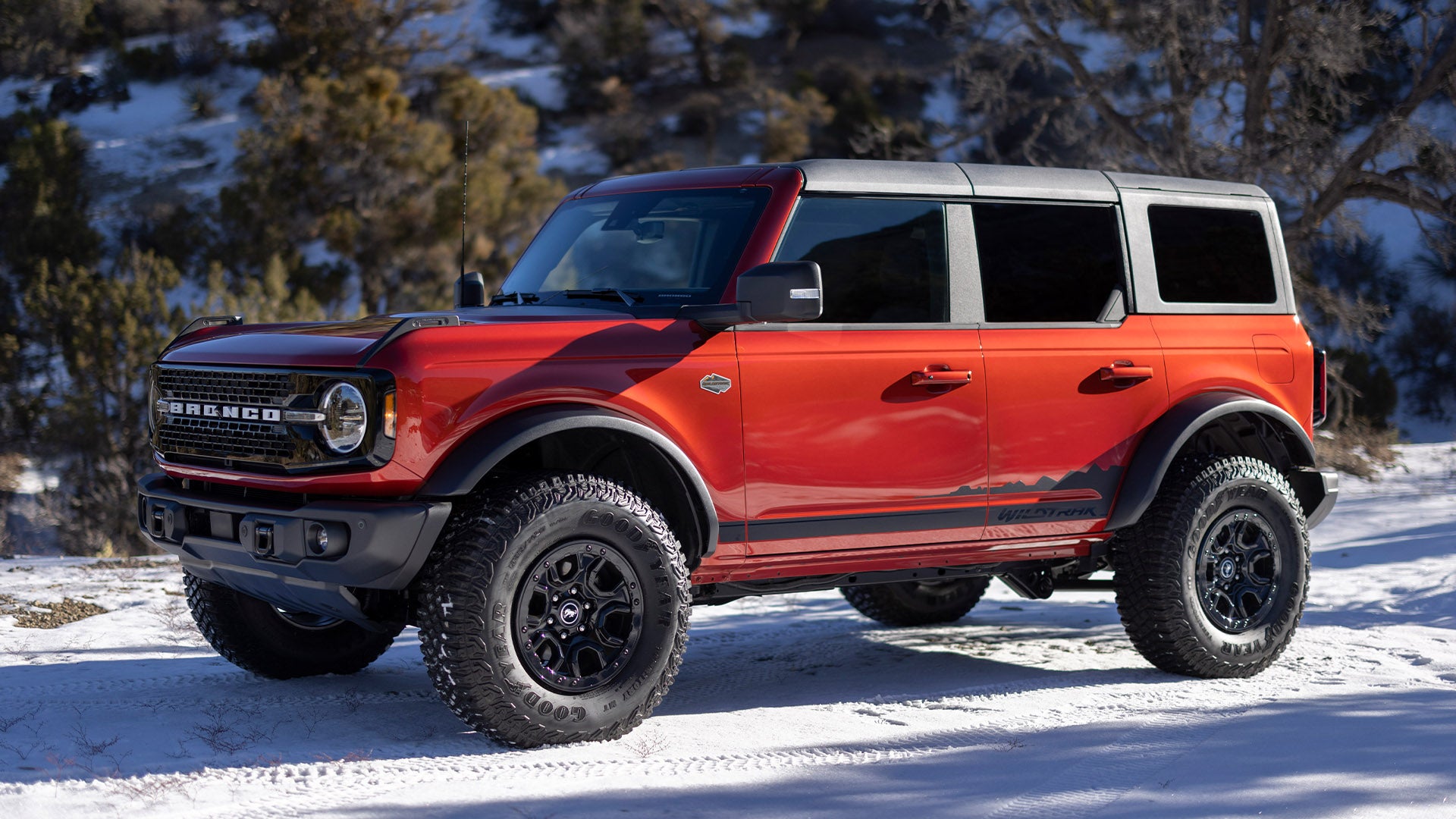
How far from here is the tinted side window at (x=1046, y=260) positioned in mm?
5613

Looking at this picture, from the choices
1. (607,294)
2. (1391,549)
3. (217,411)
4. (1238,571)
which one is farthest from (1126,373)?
(1391,549)

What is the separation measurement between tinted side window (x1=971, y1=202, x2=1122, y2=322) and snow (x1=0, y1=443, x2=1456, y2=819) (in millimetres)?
1602

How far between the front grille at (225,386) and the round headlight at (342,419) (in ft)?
0.66

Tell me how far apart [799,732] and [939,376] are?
1.43 metres

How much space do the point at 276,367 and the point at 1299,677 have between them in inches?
175

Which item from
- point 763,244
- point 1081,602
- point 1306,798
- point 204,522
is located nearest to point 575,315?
point 763,244

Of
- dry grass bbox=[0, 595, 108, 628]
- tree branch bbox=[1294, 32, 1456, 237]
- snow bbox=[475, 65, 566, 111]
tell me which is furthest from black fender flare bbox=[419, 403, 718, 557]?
snow bbox=[475, 65, 566, 111]

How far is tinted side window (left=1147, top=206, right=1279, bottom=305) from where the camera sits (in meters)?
6.15

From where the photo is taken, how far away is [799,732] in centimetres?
505

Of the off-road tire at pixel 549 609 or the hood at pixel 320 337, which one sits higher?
the hood at pixel 320 337

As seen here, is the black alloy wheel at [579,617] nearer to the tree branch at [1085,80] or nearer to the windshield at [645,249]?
the windshield at [645,249]

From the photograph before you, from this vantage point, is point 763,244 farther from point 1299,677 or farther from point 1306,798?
point 1299,677

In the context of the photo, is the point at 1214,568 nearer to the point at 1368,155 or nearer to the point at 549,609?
the point at 549,609

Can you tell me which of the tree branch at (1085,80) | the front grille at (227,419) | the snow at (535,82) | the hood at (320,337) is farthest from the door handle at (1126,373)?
the snow at (535,82)
